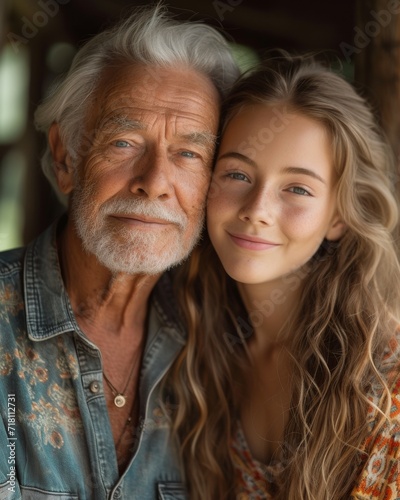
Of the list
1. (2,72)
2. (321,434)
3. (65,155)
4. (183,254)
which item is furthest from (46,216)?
(321,434)

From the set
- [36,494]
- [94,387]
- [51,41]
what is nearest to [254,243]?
[94,387]

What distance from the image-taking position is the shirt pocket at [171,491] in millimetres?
2281

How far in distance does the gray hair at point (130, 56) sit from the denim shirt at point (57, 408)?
1.51ft

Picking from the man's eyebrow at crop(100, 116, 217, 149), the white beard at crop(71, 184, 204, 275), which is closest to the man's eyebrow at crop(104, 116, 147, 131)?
the man's eyebrow at crop(100, 116, 217, 149)

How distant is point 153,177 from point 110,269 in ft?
1.17

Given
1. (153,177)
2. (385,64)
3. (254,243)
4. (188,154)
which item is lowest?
(254,243)

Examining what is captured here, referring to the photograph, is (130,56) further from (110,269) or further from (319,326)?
(319,326)

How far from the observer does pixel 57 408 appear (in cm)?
213

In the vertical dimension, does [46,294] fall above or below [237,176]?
below

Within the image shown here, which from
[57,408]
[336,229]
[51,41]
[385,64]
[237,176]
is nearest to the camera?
[57,408]

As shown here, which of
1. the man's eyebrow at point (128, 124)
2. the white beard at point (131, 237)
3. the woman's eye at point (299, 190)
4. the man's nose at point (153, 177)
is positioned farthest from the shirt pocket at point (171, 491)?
the man's eyebrow at point (128, 124)

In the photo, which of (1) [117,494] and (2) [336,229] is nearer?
(1) [117,494]

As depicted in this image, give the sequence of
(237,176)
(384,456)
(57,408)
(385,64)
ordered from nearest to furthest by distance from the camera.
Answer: (384,456) < (57,408) < (237,176) < (385,64)

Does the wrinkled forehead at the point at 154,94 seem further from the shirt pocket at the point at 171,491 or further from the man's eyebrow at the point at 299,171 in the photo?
the shirt pocket at the point at 171,491
